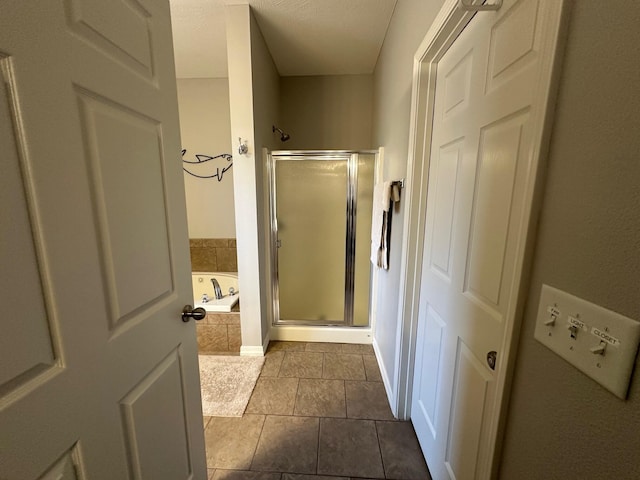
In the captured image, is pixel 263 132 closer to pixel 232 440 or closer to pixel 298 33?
pixel 298 33

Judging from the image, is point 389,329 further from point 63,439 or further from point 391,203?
point 63,439

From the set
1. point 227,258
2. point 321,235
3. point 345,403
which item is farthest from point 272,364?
point 227,258

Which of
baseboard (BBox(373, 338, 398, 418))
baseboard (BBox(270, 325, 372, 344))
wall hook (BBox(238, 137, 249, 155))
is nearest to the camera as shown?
baseboard (BBox(373, 338, 398, 418))

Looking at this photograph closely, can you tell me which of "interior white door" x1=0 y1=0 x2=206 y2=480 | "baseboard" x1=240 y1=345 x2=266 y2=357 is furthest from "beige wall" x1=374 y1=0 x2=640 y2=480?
"baseboard" x1=240 y1=345 x2=266 y2=357

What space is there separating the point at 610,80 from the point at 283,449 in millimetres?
1891

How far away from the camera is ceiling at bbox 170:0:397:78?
71.5 inches

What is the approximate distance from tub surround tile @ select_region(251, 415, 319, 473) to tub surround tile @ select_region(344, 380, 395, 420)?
28 cm

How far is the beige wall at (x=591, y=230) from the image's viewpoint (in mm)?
406

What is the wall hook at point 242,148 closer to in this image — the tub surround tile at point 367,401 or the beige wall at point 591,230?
the beige wall at point 591,230

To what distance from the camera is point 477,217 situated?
0.89 m

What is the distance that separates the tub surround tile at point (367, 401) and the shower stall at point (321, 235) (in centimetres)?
68

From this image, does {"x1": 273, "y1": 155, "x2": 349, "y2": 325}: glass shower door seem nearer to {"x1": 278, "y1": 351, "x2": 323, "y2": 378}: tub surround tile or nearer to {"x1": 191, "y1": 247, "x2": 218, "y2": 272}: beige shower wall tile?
{"x1": 278, "y1": 351, "x2": 323, "y2": 378}: tub surround tile

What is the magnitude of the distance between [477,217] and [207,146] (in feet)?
10.4

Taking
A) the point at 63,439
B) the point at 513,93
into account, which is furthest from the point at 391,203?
the point at 63,439
